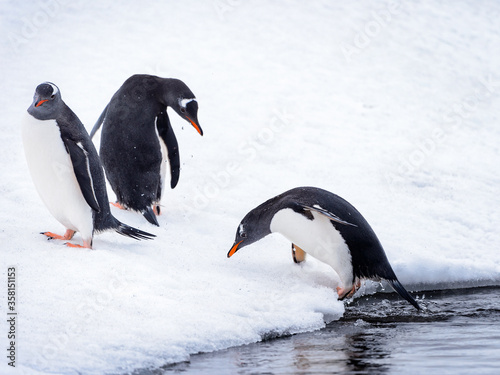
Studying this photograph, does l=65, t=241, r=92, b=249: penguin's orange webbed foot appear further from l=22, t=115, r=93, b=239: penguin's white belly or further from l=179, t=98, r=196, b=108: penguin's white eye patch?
l=179, t=98, r=196, b=108: penguin's white eye patch

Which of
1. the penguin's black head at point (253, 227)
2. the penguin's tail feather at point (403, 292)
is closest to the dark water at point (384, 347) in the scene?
the penguin's tail feather at point (403, 292)

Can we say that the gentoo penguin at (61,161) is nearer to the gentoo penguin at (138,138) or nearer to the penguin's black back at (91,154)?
the penguin's black back at (91,154)

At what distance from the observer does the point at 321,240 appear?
11.6ft

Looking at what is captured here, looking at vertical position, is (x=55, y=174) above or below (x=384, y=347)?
above

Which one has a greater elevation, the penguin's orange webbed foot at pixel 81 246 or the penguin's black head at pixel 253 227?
the penguin's black head at pixel 253 227

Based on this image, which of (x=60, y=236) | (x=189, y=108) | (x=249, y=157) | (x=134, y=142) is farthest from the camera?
(x=249, y=157)

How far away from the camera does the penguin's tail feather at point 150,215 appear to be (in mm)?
4270

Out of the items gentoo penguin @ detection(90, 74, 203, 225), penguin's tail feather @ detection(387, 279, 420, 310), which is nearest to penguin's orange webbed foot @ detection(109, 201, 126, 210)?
gentoo penguin @ detection(90, 74, 203, 225)

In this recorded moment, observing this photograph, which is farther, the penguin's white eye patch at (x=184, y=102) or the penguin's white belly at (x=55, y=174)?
the penguin's white eye patch at (x=184, y=102)

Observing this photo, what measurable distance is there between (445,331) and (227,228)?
5.49 ft

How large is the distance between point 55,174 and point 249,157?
2453 millimetres

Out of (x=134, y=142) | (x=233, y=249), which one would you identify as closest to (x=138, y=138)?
(x=134, y=142)

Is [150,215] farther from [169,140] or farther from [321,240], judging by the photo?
[321,240]

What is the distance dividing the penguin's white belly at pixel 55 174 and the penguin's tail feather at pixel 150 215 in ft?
2.59
